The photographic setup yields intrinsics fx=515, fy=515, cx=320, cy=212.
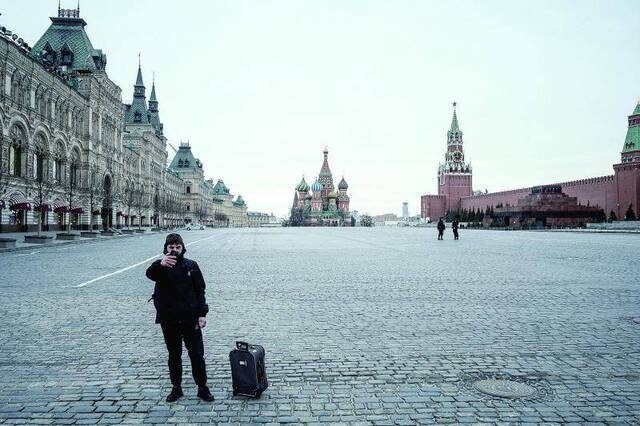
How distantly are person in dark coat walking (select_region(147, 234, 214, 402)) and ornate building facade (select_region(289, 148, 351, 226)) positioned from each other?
168892 mm

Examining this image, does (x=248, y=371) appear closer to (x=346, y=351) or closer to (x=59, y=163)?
(x=346, y=351)

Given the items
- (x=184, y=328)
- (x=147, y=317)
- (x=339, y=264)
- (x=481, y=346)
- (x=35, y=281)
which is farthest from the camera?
(x=339, y=264)

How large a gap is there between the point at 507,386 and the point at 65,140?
53.8 metres

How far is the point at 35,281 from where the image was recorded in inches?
513

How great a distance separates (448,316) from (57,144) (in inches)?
1959

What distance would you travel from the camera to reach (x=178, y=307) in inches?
187

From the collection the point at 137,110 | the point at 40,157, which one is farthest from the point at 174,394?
the point at 137,110

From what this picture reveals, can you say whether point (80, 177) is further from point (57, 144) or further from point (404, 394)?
point (404, 394)

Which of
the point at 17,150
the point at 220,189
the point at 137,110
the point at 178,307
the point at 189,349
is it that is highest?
the point at 137,110

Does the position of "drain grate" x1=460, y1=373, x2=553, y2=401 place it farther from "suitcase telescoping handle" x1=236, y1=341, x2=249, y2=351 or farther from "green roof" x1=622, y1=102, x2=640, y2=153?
"green roof" x1=622, y1=102, x2=640, y2=153

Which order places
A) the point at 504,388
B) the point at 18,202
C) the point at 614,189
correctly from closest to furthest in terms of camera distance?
the point at 504,388 → the point at 18,202 → the point at 614,189

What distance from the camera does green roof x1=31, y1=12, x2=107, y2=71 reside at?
56.6 m

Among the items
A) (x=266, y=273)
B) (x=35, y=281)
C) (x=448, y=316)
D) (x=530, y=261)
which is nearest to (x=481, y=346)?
(x=448, y=316)

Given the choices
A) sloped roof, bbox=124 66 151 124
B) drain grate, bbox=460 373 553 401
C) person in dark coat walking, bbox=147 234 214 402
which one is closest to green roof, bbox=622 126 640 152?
sloped roof, bbox=124 66 151 124
